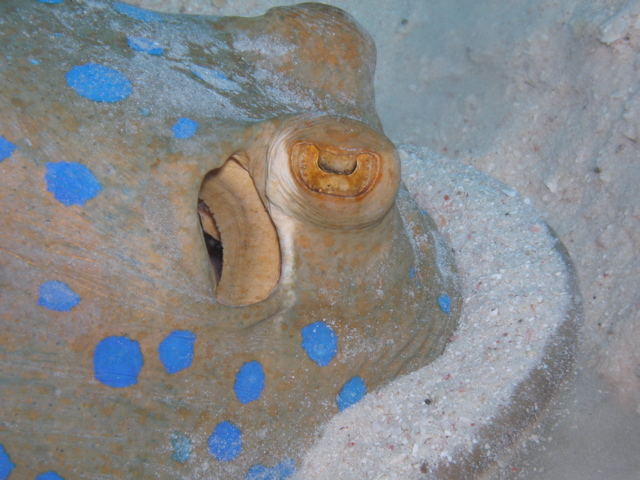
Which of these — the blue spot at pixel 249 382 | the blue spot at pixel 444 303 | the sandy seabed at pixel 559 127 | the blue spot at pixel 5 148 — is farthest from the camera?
the sandy seabed at pixel 559 127

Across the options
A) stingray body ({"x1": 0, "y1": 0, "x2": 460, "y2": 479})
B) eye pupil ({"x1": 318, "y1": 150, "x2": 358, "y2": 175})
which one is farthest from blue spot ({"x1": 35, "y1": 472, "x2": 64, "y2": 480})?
eye pupil ({"x1": 318, "y1": 150, "x2": 358, "y2": 175})

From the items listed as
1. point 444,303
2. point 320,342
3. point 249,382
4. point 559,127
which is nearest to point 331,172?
point 320,342

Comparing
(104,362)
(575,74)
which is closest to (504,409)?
(104,362)

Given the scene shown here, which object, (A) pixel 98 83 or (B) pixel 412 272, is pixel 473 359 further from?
(A) pixel 98 83

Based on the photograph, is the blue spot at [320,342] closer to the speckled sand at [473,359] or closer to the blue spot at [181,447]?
the speckled sand at [473,359]

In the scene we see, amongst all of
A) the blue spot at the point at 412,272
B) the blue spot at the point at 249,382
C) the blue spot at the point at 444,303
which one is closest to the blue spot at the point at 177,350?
the blue spot at the point at 249,382

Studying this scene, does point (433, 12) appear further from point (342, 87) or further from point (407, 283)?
point (407, 283)

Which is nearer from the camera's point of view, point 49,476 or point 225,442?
point 49,476
